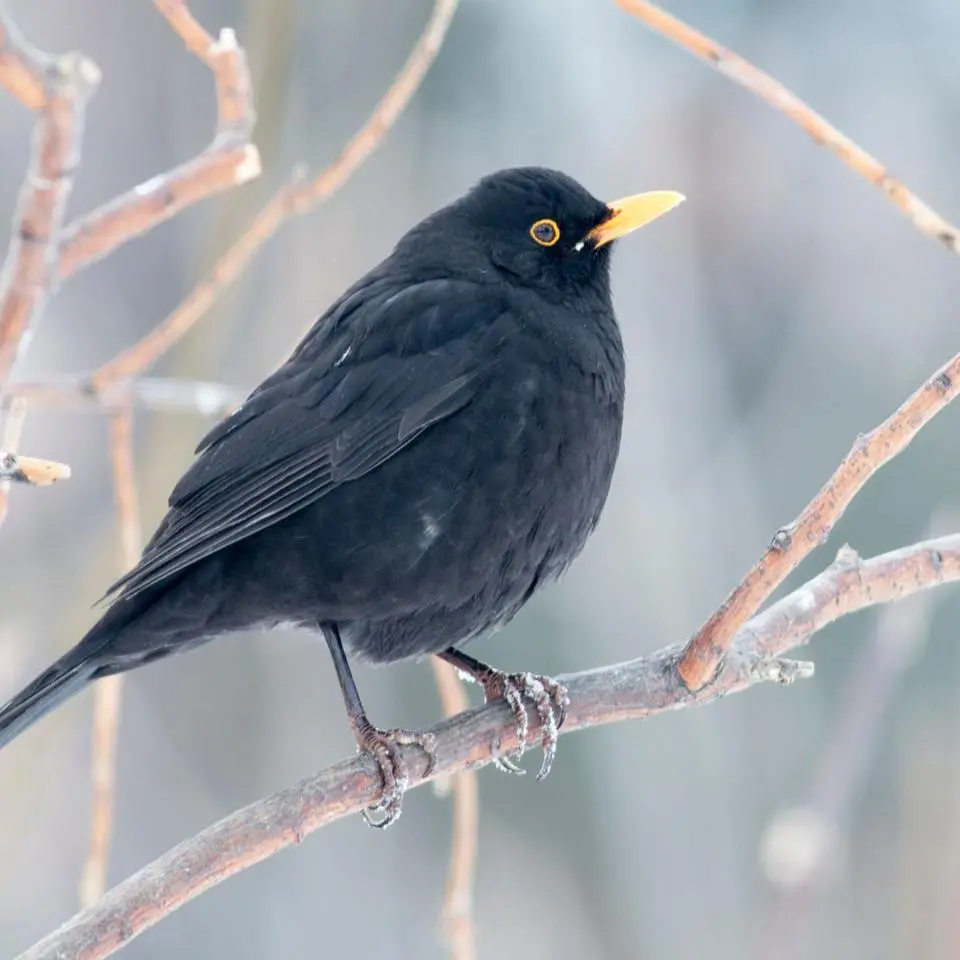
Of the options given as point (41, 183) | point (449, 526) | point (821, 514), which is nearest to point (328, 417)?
point (449, 526)

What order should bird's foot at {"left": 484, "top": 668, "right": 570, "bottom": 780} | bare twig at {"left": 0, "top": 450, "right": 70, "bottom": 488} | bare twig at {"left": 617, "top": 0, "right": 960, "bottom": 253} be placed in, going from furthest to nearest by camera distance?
bird's foot at {"left": 484, "top": 668, "right": 570, "bottom": 780}
bare twig at {"left": 617, "top": 0, "right": 960, "bottom": 253}
bare twig at {"left": 0, "top": 450, "right": 70, "bottom": 488}

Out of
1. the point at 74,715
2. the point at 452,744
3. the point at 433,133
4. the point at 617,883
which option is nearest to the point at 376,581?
the point at 452,744

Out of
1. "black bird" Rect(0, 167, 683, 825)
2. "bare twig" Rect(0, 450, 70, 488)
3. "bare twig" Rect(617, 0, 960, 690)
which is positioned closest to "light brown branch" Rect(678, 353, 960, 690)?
"bare twig" Rect(617, 0, 960, 690)

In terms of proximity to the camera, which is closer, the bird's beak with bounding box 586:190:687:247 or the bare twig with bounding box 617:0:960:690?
the bare twig with bounding box 617:0:960:690

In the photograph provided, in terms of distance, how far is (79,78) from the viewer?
1.82 m

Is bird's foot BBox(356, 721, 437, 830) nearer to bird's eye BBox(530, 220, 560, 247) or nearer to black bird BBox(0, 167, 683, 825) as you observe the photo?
black bird BBox(0, 167, 683, 825)

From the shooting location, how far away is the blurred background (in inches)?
259

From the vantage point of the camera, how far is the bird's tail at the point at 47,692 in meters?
3.38

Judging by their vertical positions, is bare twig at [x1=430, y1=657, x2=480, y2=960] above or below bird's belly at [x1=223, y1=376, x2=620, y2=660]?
below

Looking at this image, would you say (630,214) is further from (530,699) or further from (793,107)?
(530,699)

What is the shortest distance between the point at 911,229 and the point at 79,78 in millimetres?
6278

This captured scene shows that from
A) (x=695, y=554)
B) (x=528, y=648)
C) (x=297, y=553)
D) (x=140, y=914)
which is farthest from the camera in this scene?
(x=528, y=648)

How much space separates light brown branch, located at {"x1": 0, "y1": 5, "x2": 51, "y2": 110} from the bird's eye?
7.93ft

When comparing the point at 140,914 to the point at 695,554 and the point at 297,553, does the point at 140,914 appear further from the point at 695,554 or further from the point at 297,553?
the point at 695,554
